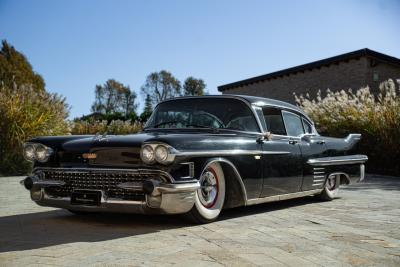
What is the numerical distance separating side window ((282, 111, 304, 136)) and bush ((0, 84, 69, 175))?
6506mm

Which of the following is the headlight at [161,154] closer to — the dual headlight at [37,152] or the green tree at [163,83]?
the dual headlight at [37,152]

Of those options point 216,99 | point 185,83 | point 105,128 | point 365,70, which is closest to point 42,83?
point 185,83

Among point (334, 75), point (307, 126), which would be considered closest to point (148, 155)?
point (307, 126)

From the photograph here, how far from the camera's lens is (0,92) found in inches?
432

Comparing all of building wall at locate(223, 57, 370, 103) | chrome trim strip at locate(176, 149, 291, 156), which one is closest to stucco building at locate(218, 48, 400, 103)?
building wall at locate(223, 57, 370, 103)

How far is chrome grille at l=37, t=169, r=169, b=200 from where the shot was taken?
4066 millimetres

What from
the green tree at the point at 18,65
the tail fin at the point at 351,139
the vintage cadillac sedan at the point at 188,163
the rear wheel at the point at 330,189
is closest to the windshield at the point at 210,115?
the vintage cadillac sedan at the point at 188,163

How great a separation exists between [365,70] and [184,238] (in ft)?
53.5

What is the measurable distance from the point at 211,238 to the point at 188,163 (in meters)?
0.70

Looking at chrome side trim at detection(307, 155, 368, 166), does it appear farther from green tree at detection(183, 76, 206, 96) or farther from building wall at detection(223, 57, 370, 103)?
green tree at detection(183, 76, 206, 96)

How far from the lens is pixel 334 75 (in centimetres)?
2005

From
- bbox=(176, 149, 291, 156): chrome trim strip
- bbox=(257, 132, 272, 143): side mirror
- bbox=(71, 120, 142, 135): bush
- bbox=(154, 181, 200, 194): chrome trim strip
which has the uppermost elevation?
bbox=(71, 120, 142, 135): bush

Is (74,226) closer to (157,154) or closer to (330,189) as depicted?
(157,154)

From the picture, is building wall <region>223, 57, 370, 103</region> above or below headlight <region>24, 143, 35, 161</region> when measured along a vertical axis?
above
